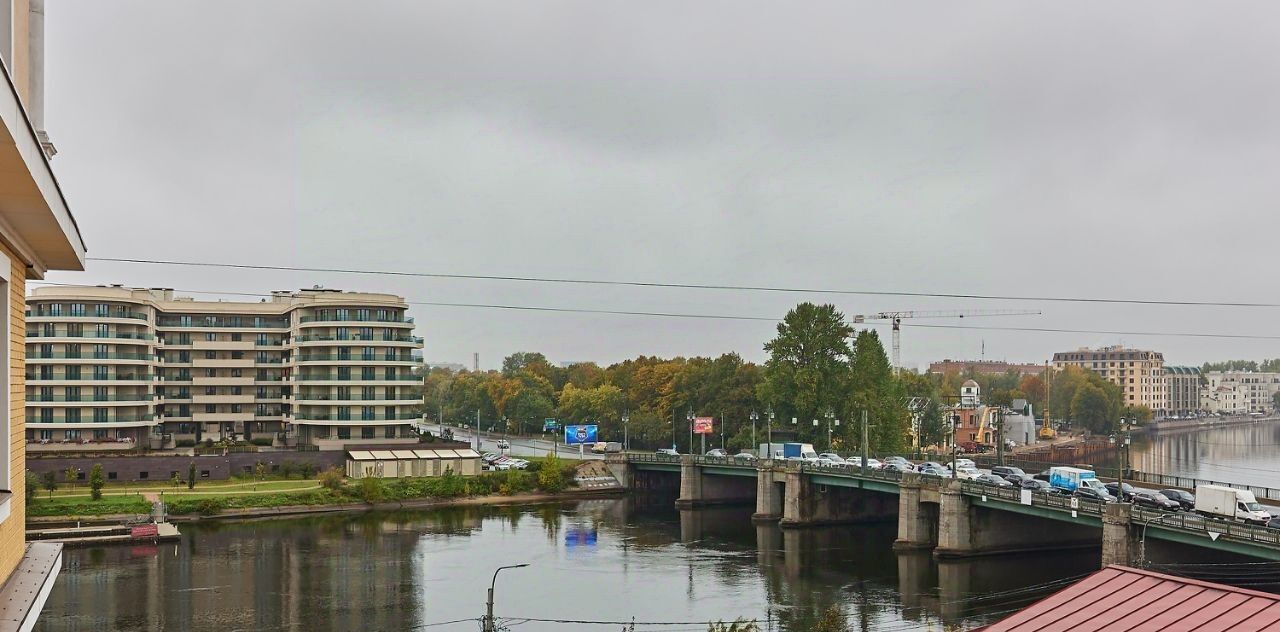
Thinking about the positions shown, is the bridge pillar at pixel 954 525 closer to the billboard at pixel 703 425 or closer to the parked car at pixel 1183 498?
Result: the parked car at pixel 1183 498

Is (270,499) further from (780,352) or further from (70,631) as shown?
(780,352)

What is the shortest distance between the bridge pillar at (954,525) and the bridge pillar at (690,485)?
126 feet

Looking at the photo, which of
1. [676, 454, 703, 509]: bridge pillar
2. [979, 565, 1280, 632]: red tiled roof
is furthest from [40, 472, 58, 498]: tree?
[979, 565, 1280, 632]: red tiled roof

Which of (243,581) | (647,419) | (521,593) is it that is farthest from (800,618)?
(647,419)

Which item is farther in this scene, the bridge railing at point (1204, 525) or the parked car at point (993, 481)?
the parked car at point (993, 481)

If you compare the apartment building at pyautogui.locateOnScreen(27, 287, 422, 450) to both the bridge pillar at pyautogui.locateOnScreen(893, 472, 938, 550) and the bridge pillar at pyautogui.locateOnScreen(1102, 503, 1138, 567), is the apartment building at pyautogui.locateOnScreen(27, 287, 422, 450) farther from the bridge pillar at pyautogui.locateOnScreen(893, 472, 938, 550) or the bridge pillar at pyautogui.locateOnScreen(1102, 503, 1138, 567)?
the bridge pillar at pyautogui.locateOnScreen(1102, 503, 1138, 567)

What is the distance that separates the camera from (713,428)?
5763 inches

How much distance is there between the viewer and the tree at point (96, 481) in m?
98.3

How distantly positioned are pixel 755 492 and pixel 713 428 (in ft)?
84.2

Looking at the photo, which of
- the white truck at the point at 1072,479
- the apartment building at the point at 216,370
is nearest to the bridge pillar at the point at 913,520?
the white truck at the point at 1072,479

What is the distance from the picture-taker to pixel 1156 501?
73.7 meters

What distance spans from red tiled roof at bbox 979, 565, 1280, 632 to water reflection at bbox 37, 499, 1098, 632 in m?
28.6

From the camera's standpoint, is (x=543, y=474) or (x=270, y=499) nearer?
(x=270, y=499)

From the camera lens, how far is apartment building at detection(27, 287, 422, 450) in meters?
117
